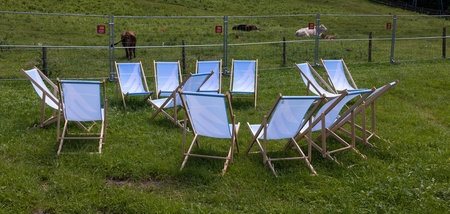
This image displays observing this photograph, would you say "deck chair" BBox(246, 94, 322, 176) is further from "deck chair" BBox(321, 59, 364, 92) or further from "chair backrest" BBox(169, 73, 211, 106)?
"deck chair" BBox(321, 59, 364, 92)

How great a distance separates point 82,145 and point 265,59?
9484mm

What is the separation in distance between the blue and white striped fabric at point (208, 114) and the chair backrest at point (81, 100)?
126cm

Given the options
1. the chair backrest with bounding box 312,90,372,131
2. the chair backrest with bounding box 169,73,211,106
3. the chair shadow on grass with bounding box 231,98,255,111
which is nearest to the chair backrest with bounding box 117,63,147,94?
the chair backrest with bounding box 169,73,211,106

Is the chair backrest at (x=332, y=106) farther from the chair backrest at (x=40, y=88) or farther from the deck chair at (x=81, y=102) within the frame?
the chair backrest at (x=40, y=88)

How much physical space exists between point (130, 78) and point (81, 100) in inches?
107

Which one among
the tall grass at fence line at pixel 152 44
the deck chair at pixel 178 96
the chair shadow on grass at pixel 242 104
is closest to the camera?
the deck chair at pixel 178 96

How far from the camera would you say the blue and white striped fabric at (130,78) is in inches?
302

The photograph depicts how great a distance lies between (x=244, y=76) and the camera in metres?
8.18

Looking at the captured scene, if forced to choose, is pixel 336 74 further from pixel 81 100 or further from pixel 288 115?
pixel 81 100

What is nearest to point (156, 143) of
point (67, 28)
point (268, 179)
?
point (268, 179)

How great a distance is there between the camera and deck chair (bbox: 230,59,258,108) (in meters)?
7.96

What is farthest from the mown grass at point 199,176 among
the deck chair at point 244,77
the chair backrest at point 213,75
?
the deck chair at point 244,77

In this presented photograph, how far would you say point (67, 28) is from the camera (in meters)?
17.6

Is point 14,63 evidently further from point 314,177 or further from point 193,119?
point 314,177
